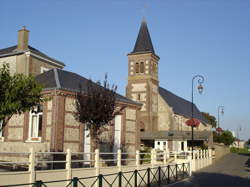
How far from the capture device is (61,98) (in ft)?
62.4

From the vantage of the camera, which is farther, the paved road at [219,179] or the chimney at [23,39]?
the chimney at [23,39]

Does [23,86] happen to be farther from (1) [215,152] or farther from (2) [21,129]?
(1) [215,152]

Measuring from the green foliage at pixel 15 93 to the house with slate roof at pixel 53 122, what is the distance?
4767mm

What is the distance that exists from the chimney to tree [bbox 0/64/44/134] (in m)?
13.5

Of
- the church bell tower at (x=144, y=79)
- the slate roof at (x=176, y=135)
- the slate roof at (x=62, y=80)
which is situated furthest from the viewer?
the church bell tower at (x=144, y=79)

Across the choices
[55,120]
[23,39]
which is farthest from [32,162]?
[23,39]

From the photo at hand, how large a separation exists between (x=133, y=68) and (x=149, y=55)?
324 cm

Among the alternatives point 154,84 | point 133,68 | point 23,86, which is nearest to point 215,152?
point 154,84

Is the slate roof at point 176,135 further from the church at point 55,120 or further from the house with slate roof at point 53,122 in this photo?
the house with slate roof at point 53,122

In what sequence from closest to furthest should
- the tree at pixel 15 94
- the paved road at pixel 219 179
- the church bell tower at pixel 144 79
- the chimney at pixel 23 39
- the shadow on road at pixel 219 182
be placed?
1. the tree at pixel 15 94
2. the shadow on road at pixel 219 182
3. the paved road at pixel 219 179
4. the chimney at pixel 23 39
5. the church bell tower at pixel 144 79

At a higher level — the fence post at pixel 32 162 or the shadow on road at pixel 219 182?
the fence post at pixel 32 162

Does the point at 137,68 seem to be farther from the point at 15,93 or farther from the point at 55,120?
the point at 15,93

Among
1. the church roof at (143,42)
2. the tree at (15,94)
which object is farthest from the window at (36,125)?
the church roof at (143,42)

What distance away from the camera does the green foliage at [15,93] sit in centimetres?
1116
